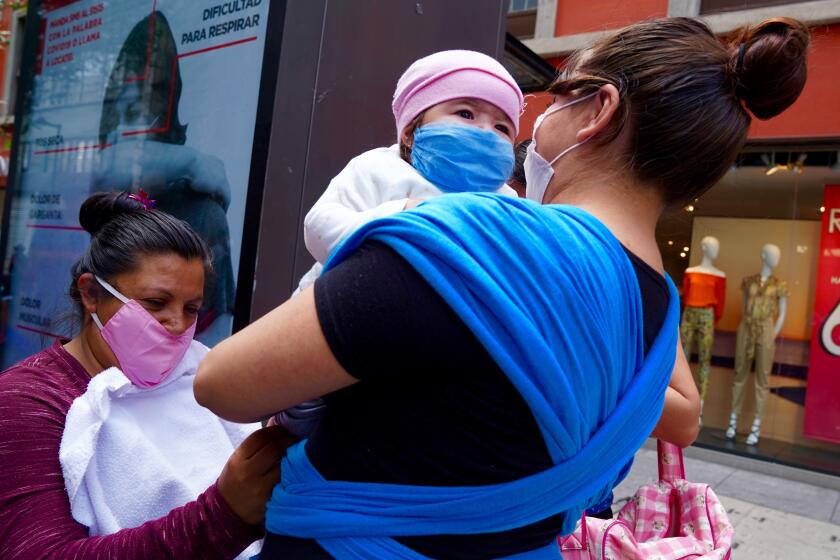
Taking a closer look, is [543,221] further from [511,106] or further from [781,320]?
[781,320]

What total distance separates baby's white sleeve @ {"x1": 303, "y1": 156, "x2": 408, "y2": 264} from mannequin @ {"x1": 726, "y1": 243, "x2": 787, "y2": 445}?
636cm

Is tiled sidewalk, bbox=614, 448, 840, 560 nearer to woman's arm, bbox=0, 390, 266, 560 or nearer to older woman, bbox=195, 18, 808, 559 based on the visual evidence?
woman's arm, bbox=0, 390, 266, 560

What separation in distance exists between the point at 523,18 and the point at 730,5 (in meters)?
2.39

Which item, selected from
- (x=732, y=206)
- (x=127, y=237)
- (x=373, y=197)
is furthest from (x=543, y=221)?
(x=732, y=206)

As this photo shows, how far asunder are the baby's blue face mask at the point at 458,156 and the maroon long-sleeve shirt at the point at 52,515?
0.96 meters

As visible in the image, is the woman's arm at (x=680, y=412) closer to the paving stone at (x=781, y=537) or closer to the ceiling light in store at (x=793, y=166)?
the paving stone at (x=781, y=537)

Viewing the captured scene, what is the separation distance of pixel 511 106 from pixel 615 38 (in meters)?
0.86

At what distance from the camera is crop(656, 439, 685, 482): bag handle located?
1713 mm

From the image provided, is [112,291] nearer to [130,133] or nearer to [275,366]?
[275,366]

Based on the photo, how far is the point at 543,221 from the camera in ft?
2.68

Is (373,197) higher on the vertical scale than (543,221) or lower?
higher

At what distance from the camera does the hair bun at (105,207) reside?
1.86 meters

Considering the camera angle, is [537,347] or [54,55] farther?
[54,55]

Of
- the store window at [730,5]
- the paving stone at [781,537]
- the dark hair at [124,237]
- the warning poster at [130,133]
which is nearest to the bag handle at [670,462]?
the dark hair at [124,237]
